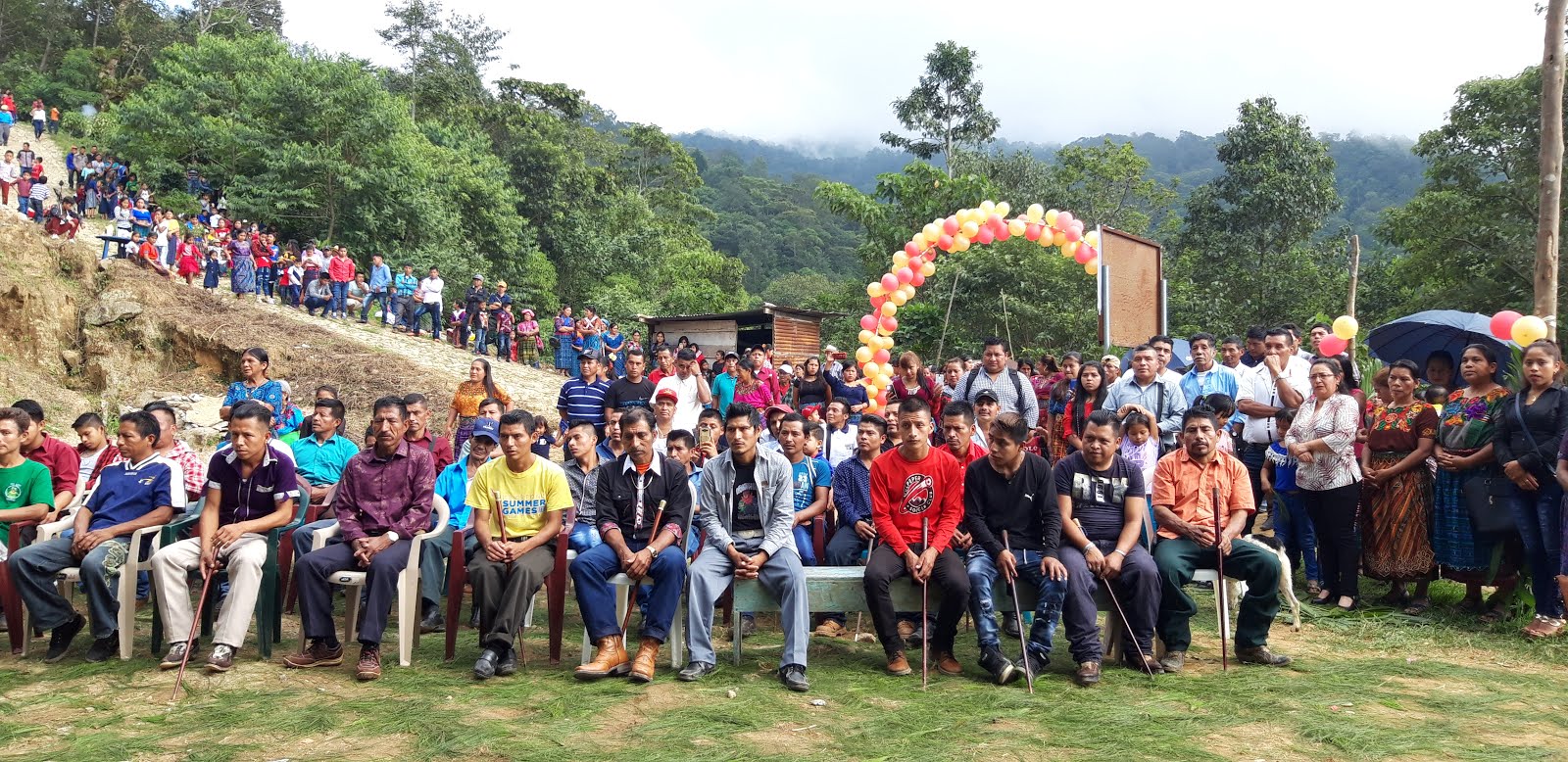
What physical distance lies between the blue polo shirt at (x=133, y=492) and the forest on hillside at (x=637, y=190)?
1478 centimetres

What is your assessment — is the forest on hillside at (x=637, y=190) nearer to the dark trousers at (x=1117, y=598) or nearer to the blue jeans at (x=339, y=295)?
the blue jeans at (x=339, y=295)

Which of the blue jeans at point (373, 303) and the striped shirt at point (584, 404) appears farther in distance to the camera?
the blue jeans at point (373, 303)

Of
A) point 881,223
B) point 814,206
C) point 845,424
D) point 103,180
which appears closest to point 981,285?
point 881,223

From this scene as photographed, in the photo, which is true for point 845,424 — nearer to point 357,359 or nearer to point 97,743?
point 97,743

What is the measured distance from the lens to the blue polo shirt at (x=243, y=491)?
211 inches

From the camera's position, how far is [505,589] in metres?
5.16

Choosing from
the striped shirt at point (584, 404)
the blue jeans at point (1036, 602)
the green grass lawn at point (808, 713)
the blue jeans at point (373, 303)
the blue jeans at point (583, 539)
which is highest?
the blue jeans at point (373, 303)

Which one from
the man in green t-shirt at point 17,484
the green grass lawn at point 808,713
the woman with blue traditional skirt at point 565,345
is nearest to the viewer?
the green grass lawn at point 808,713

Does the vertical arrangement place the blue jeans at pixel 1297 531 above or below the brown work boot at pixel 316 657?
above

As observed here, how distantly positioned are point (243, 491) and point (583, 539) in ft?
6.04

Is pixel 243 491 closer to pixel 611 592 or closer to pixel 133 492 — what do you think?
pixel 133 492

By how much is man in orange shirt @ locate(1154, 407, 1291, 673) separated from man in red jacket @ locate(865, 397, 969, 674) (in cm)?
108

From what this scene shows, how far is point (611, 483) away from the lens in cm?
538

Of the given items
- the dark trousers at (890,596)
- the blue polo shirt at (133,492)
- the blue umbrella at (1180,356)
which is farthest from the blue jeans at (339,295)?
the dark trousers at (890,596)
